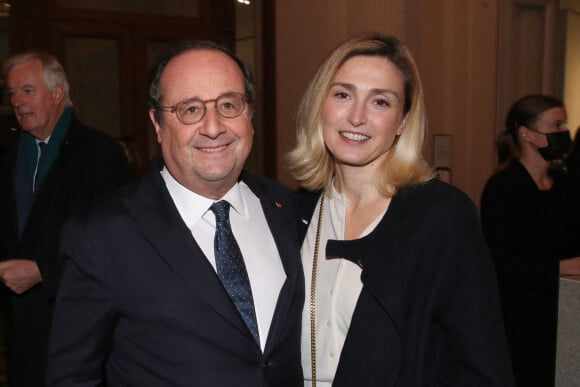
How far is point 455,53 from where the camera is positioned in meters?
5.71

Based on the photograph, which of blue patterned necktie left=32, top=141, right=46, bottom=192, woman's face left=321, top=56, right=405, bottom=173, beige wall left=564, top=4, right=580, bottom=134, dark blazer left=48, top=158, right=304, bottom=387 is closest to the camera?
dark blazer left=48, top=158, right=304, bottom=387

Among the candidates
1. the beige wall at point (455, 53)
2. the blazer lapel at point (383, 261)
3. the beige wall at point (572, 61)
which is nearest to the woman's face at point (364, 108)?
the blazer lapel at point (383, 261)

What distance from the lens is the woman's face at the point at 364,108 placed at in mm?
1640

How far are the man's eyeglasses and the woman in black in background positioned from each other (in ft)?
5.35

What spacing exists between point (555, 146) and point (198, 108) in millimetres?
1984

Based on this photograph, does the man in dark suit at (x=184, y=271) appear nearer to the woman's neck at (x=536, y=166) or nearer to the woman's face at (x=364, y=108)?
the woman's face at (x=364, y=108)

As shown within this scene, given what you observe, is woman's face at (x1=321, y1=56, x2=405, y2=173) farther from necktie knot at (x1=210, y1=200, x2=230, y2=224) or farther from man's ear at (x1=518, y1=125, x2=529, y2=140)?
man's ear at (x1=518, y1=125, x2=529, y2=140)

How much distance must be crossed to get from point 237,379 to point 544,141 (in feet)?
6.87

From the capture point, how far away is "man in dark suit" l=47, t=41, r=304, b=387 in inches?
54.7

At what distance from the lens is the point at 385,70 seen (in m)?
1.64

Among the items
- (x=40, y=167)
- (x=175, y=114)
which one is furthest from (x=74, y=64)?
(x=175, y=114)

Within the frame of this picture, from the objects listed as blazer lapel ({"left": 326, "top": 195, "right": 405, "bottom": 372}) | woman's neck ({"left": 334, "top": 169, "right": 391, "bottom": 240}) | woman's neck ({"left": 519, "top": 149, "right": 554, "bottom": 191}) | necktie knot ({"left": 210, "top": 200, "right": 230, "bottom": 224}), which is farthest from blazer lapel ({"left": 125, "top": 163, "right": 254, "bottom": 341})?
woman's neck ({"left": 519, "top": 149, "right": 554, "bottom": 191})

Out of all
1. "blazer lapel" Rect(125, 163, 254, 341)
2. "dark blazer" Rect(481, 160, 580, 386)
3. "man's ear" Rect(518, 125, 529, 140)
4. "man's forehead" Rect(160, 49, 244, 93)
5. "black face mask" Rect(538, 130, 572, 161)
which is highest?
"man's forehead" Rect(160, 49, 244, 93)

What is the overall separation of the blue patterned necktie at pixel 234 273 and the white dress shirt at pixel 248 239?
0.08ft
